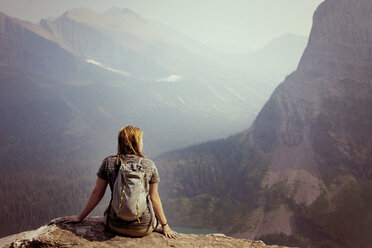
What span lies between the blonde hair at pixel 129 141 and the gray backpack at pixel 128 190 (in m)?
0.29

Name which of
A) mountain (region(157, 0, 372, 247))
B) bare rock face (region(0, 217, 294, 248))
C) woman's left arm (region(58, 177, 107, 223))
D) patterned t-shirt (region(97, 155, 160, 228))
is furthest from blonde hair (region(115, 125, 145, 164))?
mountain (region(157, 0, 372, 247))

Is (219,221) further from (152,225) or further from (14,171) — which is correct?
(14,171)

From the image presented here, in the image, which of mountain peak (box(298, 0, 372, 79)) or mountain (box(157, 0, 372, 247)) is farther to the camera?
mountain peak (box(298, 0, 372, 79))

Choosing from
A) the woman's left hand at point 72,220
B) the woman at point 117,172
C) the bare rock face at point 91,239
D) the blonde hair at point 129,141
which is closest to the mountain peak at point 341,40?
the bare rock face at point 91,239

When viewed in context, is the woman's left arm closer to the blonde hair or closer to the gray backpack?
the gray backpack

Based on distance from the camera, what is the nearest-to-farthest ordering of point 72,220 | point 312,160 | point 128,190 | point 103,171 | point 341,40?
point 128,190 < point 103,171 < point 72,220 < point 312,160 < point 341,40

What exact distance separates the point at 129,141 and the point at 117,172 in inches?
37.7

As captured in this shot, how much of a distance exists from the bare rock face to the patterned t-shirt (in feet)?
1.47

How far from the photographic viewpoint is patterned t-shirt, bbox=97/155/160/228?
25.7 feet

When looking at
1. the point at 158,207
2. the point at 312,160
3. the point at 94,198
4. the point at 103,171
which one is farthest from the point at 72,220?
the point at 312,160

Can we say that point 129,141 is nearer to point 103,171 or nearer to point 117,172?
point 117,172

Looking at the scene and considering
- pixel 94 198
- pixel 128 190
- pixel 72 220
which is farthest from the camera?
pixel 72 220

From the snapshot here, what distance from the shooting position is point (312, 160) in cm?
11706

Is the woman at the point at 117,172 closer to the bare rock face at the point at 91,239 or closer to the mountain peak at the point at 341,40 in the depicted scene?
the bare rock face at the point at 91,239
